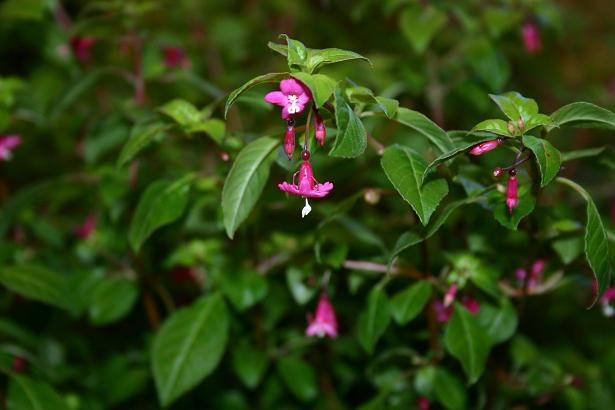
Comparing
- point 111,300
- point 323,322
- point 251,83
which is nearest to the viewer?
point 251,83

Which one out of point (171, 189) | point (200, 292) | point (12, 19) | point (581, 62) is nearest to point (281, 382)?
point (200, 292)

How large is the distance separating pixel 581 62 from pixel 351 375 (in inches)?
95.1

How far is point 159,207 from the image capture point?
1.22m

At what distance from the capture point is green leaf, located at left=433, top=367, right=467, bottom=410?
1.34 m

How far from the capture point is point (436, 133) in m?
1.01

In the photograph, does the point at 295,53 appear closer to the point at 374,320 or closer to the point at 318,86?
the point at 318,86

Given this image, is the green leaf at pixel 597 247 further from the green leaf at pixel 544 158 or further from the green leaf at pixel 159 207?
the green leaf at pixel 159 207

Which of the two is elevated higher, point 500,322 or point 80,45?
point 80,45

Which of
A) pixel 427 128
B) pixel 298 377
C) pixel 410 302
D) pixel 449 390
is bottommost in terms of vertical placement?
pixel 298 377

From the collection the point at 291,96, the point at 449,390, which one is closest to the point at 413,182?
the point at 291,96

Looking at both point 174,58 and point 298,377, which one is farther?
point 174,58

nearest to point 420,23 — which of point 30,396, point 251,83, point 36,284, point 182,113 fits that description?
point 182,113

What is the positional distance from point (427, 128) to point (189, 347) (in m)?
0.71

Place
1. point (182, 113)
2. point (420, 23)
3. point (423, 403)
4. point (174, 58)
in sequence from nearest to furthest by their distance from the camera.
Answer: point (182, 113)
point (423, 403)
point (420, 23)
point (174, 58)
